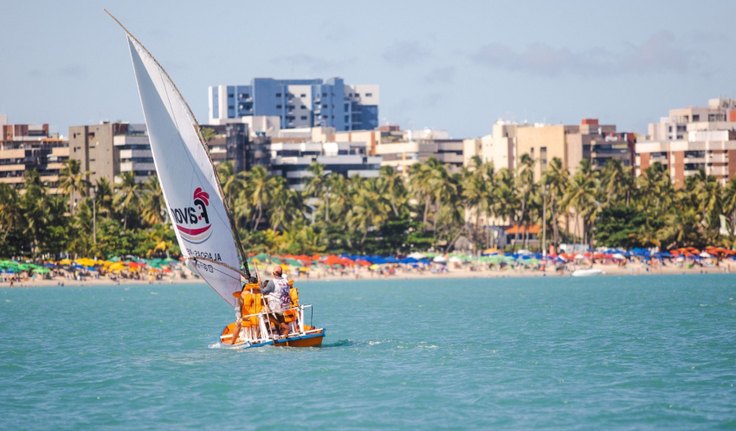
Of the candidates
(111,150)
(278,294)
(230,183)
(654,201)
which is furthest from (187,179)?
(111,150)

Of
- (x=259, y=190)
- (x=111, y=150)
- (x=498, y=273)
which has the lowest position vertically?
(x=498, y=273)

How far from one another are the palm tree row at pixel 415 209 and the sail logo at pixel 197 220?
98.8 meters

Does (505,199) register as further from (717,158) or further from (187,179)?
(187,179)

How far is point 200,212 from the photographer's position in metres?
45.3

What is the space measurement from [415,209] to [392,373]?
128315 mm

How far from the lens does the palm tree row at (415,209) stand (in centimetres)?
15325

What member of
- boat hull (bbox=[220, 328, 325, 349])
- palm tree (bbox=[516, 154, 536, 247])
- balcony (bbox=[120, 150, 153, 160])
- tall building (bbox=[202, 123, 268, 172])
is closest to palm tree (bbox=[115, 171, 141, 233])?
balcony (bbox=[120, 150, 153, 160])

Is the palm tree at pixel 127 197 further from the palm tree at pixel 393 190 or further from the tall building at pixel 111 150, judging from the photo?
the palm tree at pixel 393 190

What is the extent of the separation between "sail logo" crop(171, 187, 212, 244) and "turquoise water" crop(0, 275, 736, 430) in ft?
13.7

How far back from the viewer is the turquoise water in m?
33.9

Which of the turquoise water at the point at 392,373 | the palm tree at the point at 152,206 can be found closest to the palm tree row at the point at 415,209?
the palm tree at the point at 152,206

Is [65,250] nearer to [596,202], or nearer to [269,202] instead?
[269,202]

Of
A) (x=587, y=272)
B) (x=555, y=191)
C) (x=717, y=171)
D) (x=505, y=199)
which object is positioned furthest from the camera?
(x=717, y=171)

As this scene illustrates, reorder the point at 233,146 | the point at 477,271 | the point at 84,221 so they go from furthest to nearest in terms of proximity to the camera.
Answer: the point at 233,146, the point at 477,271, the point at 84,221
